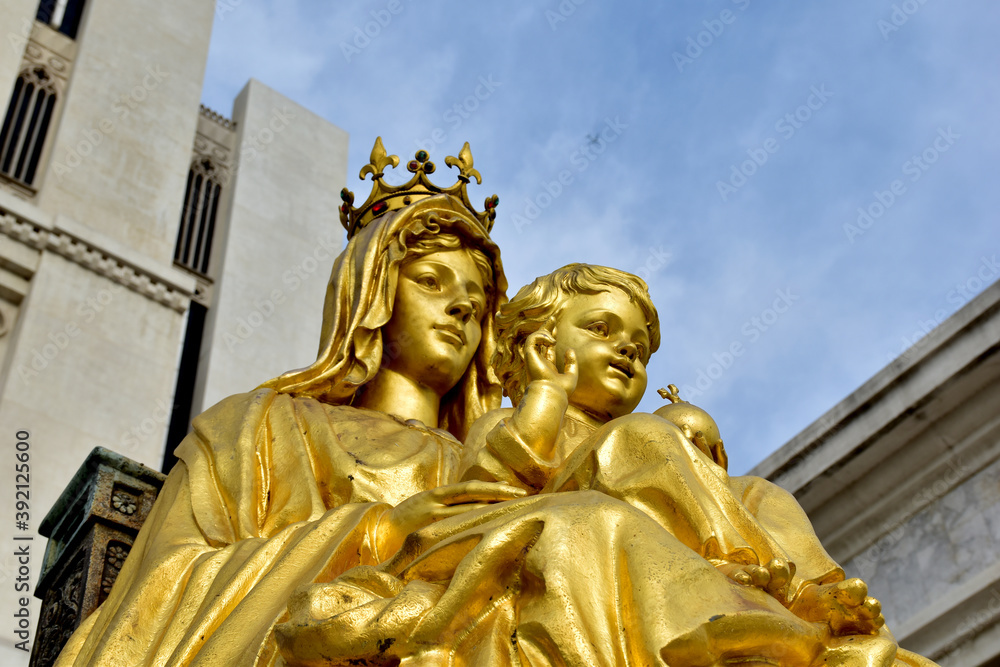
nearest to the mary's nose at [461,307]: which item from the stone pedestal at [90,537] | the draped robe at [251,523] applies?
the draped robe at [251,523]

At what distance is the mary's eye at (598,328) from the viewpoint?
3.76 metres

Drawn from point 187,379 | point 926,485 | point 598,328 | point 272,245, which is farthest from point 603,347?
point 272,245

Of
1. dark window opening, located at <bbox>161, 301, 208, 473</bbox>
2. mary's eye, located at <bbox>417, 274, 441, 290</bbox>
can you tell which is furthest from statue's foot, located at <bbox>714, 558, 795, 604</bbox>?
dark window opening, located at <bbox>161, 301, 208, 473</bbox>

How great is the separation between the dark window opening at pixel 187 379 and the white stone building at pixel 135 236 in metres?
0.03

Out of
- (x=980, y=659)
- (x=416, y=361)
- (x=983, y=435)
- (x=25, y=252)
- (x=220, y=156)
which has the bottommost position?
(x=980, y=659)

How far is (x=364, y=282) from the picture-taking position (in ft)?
14.2

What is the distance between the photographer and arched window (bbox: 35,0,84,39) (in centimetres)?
1516

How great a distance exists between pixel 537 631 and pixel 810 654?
21.2 inches

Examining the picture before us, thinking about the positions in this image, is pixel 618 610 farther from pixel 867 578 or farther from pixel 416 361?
pixel 867 578

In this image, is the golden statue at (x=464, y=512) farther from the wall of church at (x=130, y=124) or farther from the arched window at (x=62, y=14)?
the arched window at (x=62, y=14)

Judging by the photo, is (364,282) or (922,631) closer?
(364,282)

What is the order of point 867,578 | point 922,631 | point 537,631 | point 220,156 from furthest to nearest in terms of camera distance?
point 220,156 < point 867,578 < point 922,631 < point 537,631

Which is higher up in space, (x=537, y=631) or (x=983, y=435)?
(x=983, y=435)

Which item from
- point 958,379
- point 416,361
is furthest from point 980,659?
point 416,361
